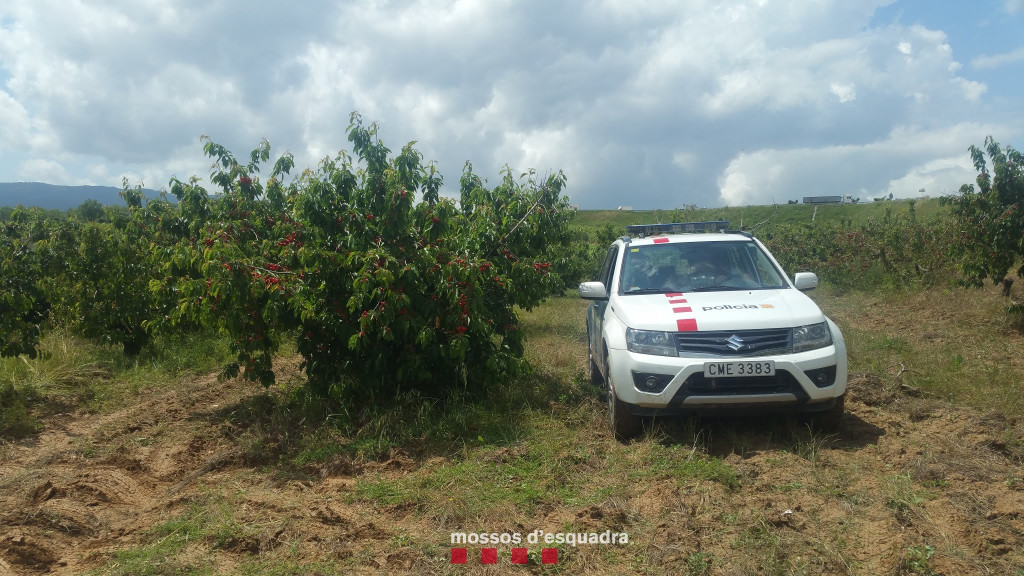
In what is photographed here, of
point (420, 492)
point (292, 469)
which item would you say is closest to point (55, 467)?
point (292, 469)

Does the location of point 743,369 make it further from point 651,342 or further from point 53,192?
point 53,192

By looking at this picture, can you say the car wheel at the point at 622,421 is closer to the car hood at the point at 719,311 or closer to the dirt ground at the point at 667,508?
the dirt ground at the point at 667,508

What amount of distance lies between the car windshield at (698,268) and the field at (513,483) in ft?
3.94

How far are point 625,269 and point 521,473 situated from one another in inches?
95.9

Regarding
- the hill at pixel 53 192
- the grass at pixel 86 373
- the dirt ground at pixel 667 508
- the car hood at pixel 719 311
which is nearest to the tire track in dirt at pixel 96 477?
the dirt ground at pixel 667 508

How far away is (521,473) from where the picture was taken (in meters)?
4.88

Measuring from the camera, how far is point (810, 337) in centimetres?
514

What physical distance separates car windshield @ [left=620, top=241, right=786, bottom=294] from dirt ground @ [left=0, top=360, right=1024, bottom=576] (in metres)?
1.29

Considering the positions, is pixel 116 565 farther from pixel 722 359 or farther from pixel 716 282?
pixel 716 282

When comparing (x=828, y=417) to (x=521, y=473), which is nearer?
(x=521, y=473)

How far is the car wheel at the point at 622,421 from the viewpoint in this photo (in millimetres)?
5359

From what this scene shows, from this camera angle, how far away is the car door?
663cm

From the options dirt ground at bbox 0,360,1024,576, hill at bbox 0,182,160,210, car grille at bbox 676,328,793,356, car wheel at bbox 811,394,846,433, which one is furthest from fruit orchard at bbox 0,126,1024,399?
hill at bbox 0,182,160,210

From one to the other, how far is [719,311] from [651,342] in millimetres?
580
